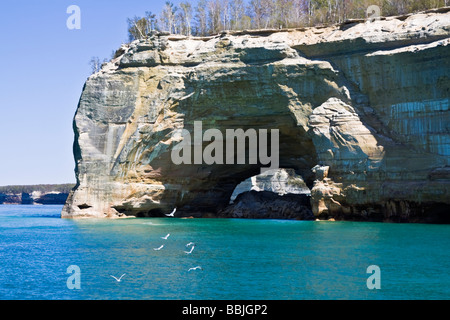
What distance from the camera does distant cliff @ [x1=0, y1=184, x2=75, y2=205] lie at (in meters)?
142

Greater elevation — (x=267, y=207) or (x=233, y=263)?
(x=233, y=263)

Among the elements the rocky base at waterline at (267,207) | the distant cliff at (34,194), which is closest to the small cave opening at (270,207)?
the rocky base at waterline at (267,207)

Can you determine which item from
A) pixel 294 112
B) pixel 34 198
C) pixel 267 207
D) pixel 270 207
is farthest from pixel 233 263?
pixel 34 198

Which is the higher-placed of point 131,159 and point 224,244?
point 131,159

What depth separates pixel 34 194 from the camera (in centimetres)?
15412

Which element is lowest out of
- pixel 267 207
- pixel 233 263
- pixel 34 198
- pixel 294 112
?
pixel 34 198

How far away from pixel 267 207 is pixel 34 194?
11403 centimetres

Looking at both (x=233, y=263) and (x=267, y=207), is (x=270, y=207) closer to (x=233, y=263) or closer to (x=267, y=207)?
(x=267, y=207)

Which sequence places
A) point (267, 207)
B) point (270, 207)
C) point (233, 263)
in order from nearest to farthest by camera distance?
point (233, 263) → point (270, 207) → point (267, 207)

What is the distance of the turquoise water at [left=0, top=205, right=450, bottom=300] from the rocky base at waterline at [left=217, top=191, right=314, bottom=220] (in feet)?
50.9

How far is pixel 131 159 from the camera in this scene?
1810 inches
